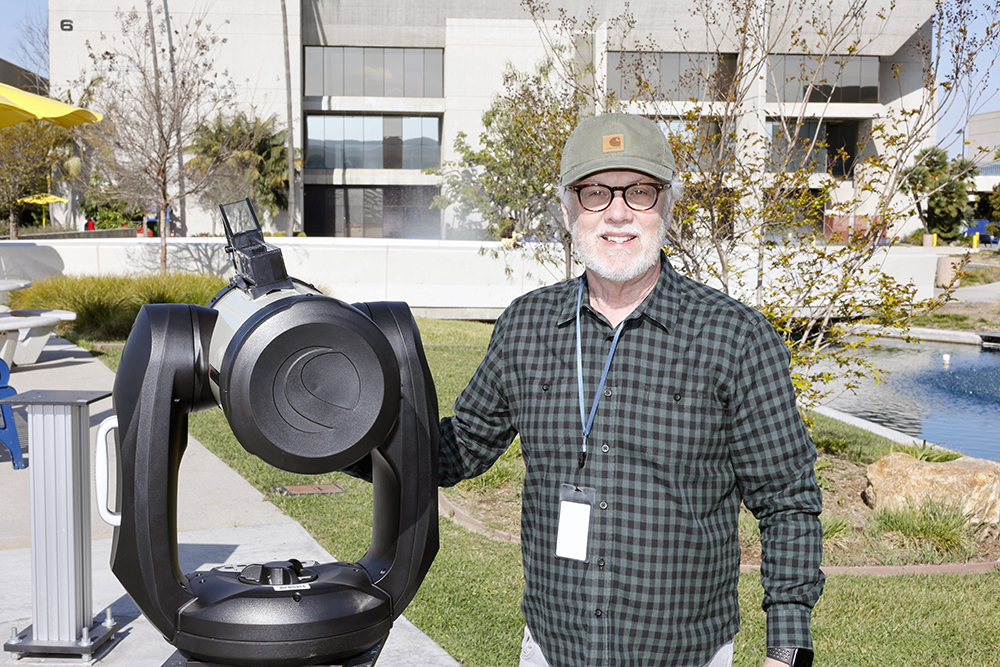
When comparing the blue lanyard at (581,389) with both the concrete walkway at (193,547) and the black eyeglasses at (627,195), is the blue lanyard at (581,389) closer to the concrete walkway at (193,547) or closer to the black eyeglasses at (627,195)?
the black eyeglasses at (627,195)

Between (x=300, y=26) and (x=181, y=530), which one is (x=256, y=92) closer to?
(x=300, y=26)

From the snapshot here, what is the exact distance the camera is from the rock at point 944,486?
19.7 feet

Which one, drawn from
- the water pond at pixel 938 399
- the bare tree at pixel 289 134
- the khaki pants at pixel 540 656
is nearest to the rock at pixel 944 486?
the water pond at pixel 938 399

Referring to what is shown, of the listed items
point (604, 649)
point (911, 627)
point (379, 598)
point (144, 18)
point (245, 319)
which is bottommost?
point (911, 627)

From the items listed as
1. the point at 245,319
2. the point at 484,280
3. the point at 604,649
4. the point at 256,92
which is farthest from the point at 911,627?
the point at 256,92

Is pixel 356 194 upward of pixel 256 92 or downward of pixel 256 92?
downward

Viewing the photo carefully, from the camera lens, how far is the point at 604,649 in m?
2.01

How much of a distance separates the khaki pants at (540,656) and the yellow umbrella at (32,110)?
8975mm

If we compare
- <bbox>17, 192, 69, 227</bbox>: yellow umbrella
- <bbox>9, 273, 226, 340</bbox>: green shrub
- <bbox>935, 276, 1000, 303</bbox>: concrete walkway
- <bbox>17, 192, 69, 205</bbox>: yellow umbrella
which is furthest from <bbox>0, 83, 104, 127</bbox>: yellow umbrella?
<bbox>17, 192, 69, 205</bbox>: yellow umbrella

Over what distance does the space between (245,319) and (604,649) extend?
39.3 inches

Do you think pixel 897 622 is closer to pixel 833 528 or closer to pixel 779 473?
pixel 833 528

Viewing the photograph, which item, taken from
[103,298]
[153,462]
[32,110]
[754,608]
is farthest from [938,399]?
[153,462]

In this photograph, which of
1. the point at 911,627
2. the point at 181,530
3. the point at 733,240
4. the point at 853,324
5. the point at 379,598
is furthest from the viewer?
the point at 733,240

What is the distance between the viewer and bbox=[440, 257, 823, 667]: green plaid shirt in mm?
1991
